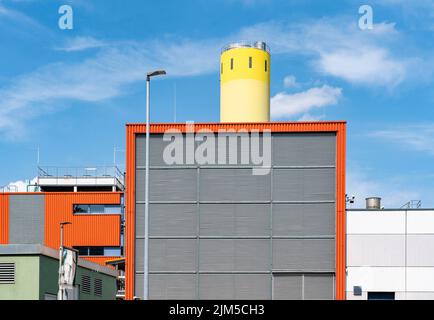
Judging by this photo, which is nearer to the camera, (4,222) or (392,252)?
(392,252)

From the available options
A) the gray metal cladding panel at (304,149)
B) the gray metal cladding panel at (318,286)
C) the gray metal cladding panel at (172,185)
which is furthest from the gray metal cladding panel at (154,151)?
the gray metal cladding panel at (318,286)

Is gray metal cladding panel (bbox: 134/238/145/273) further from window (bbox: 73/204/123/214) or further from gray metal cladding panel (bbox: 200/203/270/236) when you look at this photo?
window (bbox: 73/204/123/214)

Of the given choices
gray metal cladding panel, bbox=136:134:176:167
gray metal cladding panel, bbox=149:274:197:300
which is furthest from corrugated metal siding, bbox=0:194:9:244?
gray metal cladding panel, bbox=149:274:197:300

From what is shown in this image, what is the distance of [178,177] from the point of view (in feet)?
140

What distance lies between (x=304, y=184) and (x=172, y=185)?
8.47 m

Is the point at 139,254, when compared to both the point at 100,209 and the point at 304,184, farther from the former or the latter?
the point at 100,209

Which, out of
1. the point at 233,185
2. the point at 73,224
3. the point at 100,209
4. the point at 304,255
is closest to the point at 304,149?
the point at 233,185

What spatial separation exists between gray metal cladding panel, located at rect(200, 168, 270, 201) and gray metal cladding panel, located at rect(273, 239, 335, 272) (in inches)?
130

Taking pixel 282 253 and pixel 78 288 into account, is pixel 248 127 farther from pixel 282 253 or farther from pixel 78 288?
pixel 78 288

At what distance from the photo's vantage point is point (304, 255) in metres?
41.4

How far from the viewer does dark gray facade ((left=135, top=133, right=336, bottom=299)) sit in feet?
136

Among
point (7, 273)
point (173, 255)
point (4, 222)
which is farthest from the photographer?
point (4, 222)

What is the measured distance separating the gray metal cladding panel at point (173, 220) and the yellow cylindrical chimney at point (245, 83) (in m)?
23.5

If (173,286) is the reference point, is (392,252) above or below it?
above
